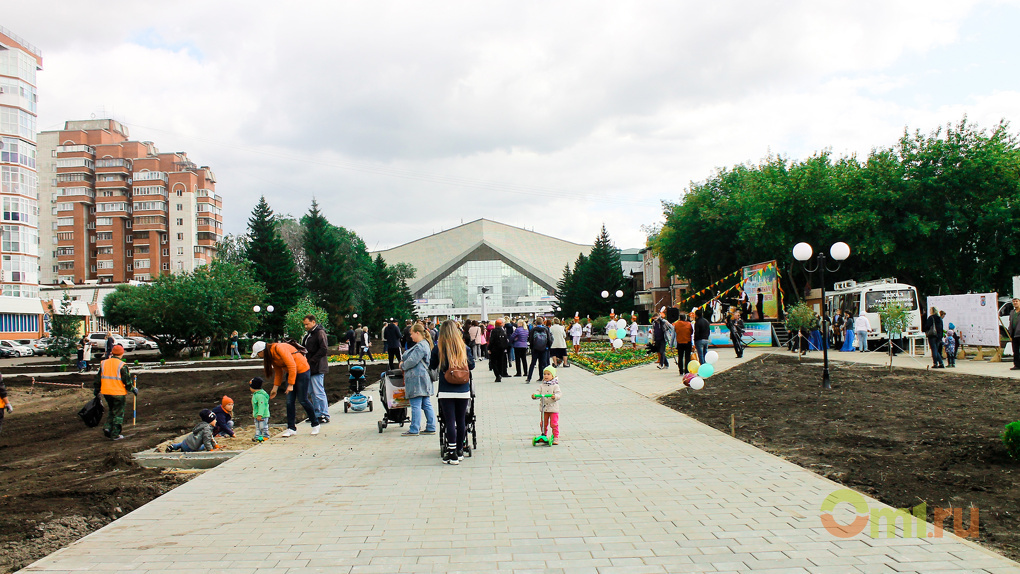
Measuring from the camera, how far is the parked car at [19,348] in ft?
151

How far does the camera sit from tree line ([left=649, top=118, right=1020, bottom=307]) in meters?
27.5

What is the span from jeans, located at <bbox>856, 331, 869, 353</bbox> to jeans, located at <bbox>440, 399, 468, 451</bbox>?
21.1m

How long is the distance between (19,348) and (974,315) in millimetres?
52598

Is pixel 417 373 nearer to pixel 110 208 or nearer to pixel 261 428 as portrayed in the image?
pixel 261 428

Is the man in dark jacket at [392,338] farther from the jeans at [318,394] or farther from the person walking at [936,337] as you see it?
the person walking at [936,337]

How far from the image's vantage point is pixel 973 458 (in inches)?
265

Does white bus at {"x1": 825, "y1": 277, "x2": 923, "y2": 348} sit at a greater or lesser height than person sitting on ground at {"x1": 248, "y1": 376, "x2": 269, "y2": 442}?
greater

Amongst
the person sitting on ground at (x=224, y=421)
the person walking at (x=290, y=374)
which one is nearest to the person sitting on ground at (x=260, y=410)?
the person walking at (x=290, y=374)

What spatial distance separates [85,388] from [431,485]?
18095mm

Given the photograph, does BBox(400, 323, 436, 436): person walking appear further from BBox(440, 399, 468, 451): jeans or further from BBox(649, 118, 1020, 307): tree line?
BBox(649, 118, 1020, 307): tree line

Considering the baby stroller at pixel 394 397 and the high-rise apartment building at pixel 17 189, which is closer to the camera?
the baby stroller at pixel 394 397

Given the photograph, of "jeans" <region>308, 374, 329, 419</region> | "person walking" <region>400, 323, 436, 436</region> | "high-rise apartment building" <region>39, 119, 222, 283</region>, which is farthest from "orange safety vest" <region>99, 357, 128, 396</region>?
"high-rise apartment building" <region>39, 119, 222, 283</region>

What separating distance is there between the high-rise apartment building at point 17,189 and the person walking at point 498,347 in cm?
4847

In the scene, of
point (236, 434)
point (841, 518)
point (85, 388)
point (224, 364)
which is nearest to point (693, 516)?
point (841, 518)
